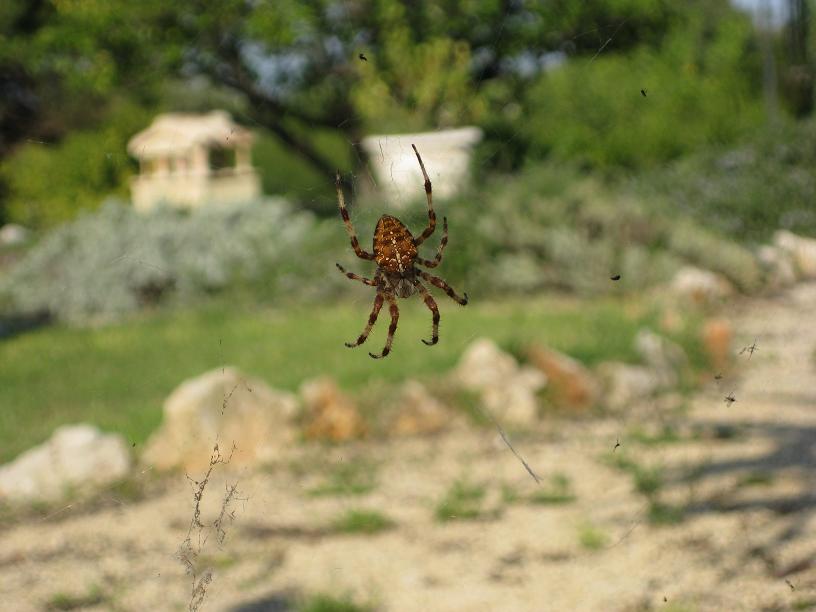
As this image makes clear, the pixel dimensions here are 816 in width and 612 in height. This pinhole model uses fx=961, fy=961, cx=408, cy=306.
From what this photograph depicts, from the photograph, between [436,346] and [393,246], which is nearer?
[393,246]

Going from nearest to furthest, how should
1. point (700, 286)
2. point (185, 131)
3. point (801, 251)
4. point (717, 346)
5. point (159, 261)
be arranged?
point (717, 346)
point (700, 286)
point (801, 251)
point (159, 261)
point (185, 131)

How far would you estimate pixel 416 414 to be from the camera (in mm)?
7625

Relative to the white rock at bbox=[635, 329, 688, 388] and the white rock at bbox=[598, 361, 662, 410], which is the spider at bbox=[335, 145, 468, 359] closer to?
the white rock at bbox=[598, 361, 662, 410]

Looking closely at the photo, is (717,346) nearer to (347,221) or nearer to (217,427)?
(217,427)

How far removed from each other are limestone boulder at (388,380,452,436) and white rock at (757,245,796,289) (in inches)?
249

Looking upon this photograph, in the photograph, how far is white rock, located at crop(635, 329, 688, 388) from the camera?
8344 mm

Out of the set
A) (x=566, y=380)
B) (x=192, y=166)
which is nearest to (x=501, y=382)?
(x=566, y=380)

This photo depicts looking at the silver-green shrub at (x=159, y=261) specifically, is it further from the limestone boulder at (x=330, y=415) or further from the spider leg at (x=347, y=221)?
the spider leg at (x=347, y=221)

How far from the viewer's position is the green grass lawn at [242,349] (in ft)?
27.3

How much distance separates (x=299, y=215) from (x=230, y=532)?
11.1 m

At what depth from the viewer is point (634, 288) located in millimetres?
11914

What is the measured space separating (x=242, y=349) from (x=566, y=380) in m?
3.77

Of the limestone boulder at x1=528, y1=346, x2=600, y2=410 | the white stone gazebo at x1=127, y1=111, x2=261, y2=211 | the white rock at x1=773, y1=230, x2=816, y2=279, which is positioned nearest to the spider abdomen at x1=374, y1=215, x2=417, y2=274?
the limestone boulder at x1=528, y1=346, x2=600, y2=410

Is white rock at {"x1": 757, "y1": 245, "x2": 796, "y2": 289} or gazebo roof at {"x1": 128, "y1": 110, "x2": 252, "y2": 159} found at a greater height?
white rock at {"x1": 757, "y1": 245, "x2": 796, "y2": 289}
